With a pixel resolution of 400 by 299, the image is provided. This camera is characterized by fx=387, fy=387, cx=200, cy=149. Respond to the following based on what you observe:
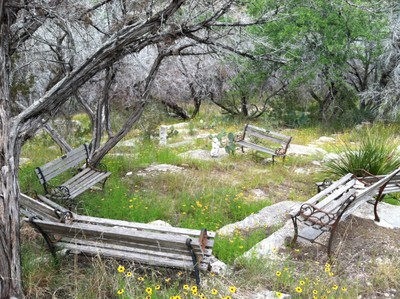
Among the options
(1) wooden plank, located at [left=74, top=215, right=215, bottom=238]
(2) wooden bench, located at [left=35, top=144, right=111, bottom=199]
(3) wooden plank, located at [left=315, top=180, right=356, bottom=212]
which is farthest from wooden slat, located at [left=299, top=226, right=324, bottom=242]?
(2) wooden bench, located at [left=35, top=144, right=111, bottom=199]

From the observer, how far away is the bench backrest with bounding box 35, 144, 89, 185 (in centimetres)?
580

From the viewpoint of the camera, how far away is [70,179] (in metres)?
6.33

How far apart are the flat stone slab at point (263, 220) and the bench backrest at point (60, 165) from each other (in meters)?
2.79

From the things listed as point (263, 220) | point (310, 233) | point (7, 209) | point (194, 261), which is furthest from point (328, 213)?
point (7, 209)

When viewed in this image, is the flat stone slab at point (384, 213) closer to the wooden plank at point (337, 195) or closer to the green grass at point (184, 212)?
the wooden plank at point (337, 195)

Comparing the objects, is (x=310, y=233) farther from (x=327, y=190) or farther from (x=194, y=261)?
(x=194, y=261)

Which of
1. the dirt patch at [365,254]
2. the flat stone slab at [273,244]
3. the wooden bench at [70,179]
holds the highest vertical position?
the wooden bench at [70,179]

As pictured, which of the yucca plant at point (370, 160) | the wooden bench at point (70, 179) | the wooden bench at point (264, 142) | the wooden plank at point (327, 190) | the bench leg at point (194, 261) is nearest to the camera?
the bench leg at point (194, 261)

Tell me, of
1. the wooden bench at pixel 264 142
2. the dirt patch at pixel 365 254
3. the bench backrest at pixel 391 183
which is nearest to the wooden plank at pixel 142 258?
the dirt patch at pixel 365 254

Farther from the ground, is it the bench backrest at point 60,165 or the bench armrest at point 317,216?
the bench backrest at point 60,165

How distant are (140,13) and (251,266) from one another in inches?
157

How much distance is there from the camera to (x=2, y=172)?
3.18 m

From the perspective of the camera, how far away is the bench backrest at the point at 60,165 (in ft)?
19.0

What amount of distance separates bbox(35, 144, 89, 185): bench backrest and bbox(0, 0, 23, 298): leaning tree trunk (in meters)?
2.43
